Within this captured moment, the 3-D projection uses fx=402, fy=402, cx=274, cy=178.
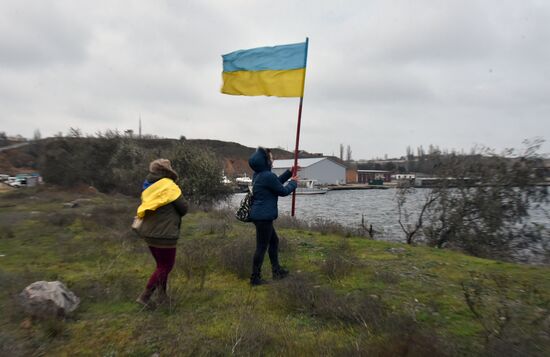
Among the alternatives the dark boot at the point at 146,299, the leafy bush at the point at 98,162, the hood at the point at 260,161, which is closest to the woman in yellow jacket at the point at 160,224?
the dark boot at the point at 146,299

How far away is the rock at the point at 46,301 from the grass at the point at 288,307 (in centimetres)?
12

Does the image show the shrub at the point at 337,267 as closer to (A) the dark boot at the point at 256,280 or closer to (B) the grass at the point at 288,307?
(B) the grass at the point at 288,307

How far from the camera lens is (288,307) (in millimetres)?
4781

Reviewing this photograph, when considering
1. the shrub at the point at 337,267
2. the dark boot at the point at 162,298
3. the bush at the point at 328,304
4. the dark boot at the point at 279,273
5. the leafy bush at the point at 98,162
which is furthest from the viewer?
the leafy bush at the point at 98,162

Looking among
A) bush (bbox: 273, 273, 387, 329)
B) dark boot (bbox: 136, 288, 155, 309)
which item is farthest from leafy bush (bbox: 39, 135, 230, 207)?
bush (bbox: 273, 273, 387, 329)

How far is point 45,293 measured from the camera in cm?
461

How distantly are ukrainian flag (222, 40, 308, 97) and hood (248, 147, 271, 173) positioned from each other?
2032 millimetres

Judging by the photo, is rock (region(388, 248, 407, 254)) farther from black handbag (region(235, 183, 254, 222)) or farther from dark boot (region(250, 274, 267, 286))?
black handbag (region(235, 183, 254, 222))

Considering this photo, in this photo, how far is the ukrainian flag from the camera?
7520 mm

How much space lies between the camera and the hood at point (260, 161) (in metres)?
5.80

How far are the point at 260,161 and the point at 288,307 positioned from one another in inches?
82.0

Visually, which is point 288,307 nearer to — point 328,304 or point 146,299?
point 328,304

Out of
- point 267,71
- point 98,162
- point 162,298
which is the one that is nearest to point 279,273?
point 162,298

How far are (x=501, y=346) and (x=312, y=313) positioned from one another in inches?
79.8
